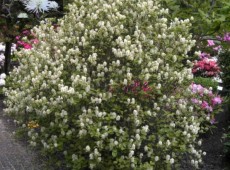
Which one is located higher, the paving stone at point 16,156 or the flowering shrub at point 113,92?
the flowering shrub at point 113,92

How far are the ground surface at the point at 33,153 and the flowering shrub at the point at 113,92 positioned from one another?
0.72 metres

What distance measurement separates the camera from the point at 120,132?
12.5 feet

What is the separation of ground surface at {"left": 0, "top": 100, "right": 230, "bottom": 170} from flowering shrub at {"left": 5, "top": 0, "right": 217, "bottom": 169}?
2.35 feet

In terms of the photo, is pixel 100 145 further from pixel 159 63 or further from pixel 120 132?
pixel 159 63

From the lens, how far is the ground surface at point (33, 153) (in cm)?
504

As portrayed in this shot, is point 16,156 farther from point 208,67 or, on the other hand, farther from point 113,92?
point 208,67

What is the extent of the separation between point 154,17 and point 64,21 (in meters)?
0.94

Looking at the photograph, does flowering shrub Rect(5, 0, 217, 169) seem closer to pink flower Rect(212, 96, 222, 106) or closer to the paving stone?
the paving stone

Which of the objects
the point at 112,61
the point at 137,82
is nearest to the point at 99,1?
the point at 112,61

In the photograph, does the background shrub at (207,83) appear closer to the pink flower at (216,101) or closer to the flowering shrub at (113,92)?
the pink flower at (216,101)

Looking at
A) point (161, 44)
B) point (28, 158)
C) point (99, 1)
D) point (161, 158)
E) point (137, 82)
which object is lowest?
point (28, 158)

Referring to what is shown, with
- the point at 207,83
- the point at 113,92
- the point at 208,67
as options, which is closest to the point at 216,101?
the point at 207,83

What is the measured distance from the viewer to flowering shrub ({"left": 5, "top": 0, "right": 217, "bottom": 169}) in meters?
3.85

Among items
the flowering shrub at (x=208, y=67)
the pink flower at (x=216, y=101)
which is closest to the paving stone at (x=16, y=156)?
the pink flower at (x=216, y=101)
